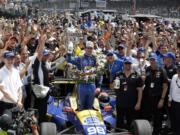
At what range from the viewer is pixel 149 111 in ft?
33.6

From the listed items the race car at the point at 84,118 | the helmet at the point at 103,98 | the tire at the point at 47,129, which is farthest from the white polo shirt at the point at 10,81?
the helmet at the point at 103,98

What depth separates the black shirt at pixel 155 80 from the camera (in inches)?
380

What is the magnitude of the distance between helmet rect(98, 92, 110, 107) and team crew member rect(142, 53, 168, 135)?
0.84 m

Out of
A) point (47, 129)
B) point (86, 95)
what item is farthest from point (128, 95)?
point (47, 129)

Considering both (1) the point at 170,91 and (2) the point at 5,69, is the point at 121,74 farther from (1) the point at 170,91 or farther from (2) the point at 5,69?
(2) the point at 5,69

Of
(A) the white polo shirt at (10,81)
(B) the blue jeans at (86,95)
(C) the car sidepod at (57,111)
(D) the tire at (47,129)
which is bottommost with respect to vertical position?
(C) the car sidepod at (57,111)

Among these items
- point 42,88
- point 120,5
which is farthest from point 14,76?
point 120,5

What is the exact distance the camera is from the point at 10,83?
27.2 ft

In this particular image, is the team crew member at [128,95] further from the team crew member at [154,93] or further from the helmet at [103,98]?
the helmet at [103,98]

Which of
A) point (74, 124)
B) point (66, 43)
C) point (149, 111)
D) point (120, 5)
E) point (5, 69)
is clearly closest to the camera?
point (5, 69)

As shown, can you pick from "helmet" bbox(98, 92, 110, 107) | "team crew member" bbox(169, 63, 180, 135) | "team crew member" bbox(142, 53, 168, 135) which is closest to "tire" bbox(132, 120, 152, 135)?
"team crew member" bbox(169, 63, 180, 135)

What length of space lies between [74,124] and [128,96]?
129 centimetres

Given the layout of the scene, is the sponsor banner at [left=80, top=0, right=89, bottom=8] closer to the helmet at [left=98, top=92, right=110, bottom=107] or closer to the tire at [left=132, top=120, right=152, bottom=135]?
the helmet at [left=98, top=92, right=110, bottom=107]

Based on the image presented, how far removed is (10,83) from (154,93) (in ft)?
10.3
